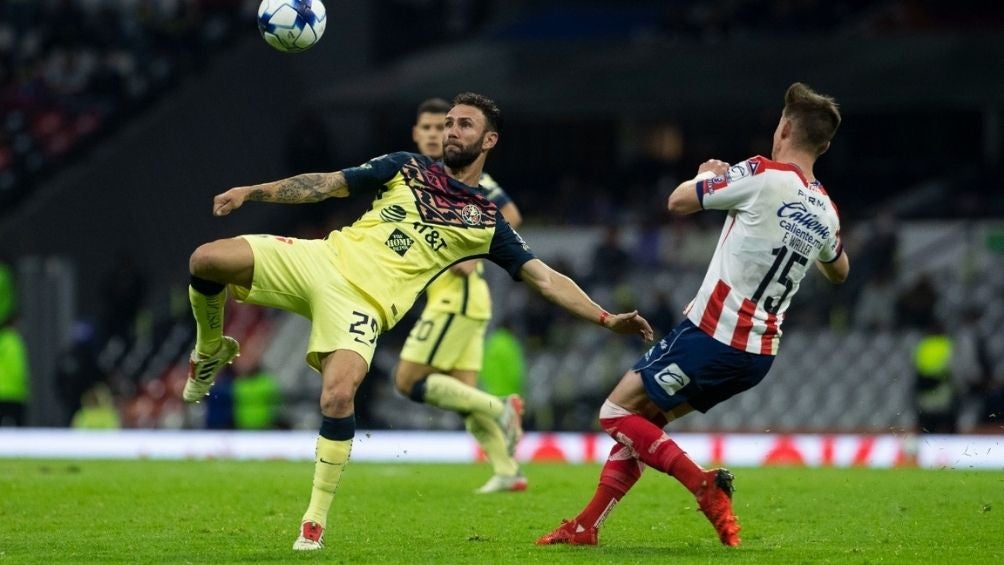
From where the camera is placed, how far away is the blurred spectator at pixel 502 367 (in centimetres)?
1956

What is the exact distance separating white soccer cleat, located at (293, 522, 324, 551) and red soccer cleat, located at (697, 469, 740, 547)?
77.3 inches

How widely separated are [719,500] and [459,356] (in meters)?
4.63

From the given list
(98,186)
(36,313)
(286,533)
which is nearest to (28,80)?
(98,186)

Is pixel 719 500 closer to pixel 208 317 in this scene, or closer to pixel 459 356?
pixel 208 317

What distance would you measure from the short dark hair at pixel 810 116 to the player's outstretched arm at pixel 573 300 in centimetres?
130

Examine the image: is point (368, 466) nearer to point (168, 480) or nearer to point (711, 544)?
point (168, 480)

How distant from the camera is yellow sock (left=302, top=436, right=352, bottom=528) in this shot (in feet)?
28.2

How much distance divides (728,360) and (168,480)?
612cm

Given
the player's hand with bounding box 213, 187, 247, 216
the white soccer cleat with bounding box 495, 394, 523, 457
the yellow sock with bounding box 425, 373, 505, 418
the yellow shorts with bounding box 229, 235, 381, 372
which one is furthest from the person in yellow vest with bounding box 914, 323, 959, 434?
the player's hand with bounding box 213, 187, 247, 216

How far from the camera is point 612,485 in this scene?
891cm

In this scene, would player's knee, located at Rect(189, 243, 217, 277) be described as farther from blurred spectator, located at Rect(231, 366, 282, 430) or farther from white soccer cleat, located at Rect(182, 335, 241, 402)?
blurred spectator, located at Rect(231, 366, 282, 430)

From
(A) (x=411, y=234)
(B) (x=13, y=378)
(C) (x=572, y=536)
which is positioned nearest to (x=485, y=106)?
(A) (x=411, y=234)

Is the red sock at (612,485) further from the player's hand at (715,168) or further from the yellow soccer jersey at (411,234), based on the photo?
the player's hand at (715,168)

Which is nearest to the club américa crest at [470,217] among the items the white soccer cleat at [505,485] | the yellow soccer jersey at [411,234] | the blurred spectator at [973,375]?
the yellow soccer jersey at [411,234]
